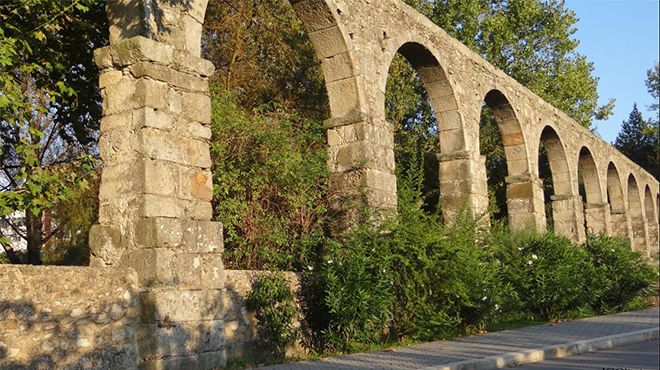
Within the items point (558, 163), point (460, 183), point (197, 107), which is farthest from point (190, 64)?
point (558, 163)

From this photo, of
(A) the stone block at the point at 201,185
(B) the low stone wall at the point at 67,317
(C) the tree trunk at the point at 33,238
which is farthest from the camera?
(C) the tree trunk at the point at 33,238

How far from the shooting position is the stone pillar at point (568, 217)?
19.3m

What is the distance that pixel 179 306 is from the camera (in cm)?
634

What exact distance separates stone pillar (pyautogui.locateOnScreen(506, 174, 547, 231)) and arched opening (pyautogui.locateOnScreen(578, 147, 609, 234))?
724 centimetres

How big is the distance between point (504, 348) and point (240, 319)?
304cm

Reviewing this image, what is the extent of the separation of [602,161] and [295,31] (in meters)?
12.9

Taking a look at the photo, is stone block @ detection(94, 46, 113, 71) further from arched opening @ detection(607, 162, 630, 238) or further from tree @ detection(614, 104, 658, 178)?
tree @ detection(614, 104, 658, 178)

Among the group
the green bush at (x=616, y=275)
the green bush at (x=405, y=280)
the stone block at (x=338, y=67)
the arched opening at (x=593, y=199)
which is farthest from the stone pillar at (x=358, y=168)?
the arched opening at (x=593, y=199)

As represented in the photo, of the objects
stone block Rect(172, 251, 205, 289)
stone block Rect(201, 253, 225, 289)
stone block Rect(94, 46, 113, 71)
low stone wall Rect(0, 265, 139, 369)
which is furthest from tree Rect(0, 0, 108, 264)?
stone block Rect(201, 253, 225, 289)

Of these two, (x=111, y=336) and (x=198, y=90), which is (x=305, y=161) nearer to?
(x=198, y=90)

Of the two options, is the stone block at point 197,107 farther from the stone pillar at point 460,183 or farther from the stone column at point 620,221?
the stone column at point 620,221

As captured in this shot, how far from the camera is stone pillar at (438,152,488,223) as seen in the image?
1296 cm

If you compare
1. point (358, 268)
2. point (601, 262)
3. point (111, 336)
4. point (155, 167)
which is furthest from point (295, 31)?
point (111, 336)

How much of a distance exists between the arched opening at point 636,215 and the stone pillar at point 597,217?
746 centimetres
